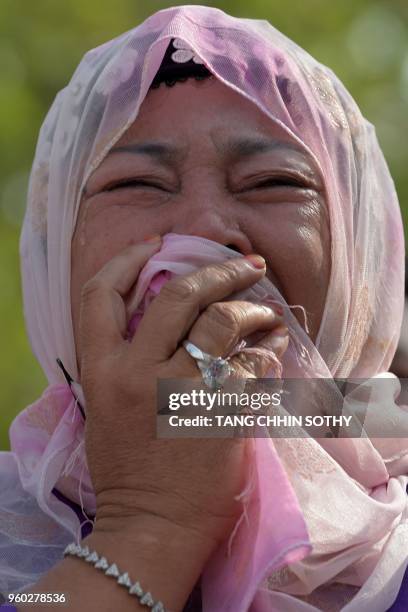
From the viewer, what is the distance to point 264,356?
2.20 metres

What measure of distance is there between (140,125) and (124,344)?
2.18ft

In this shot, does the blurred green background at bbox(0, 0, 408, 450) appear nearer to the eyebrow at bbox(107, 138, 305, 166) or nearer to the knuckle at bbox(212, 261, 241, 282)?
the eyebrow at bbox(107, 138, 305, 166)

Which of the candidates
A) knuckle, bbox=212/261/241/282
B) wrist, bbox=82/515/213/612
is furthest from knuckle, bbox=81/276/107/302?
wrist, bbox=82/515/213/612

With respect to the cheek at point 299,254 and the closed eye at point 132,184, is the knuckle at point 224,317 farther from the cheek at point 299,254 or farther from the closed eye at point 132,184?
the closed eye at point 132,184

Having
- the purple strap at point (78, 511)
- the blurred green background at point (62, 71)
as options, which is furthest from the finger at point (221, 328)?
the blurred green background at point (62, 71)

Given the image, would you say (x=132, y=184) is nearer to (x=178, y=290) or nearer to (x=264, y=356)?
(x=178, y=290)

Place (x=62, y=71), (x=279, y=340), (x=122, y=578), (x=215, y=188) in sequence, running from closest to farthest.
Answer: (x=122, y=578), (x=279, y=340), (x=215, y=188), (x=62, y=71)

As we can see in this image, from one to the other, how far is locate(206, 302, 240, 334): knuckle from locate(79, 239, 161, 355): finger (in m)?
0.22

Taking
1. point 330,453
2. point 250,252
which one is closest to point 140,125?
point 250,252

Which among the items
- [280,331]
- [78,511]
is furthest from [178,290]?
[78,511]

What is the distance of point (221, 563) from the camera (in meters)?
2.17

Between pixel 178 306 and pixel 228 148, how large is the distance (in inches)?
21.9

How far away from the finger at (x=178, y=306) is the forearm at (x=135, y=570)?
362 mm

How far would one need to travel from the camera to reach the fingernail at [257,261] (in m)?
2.29
